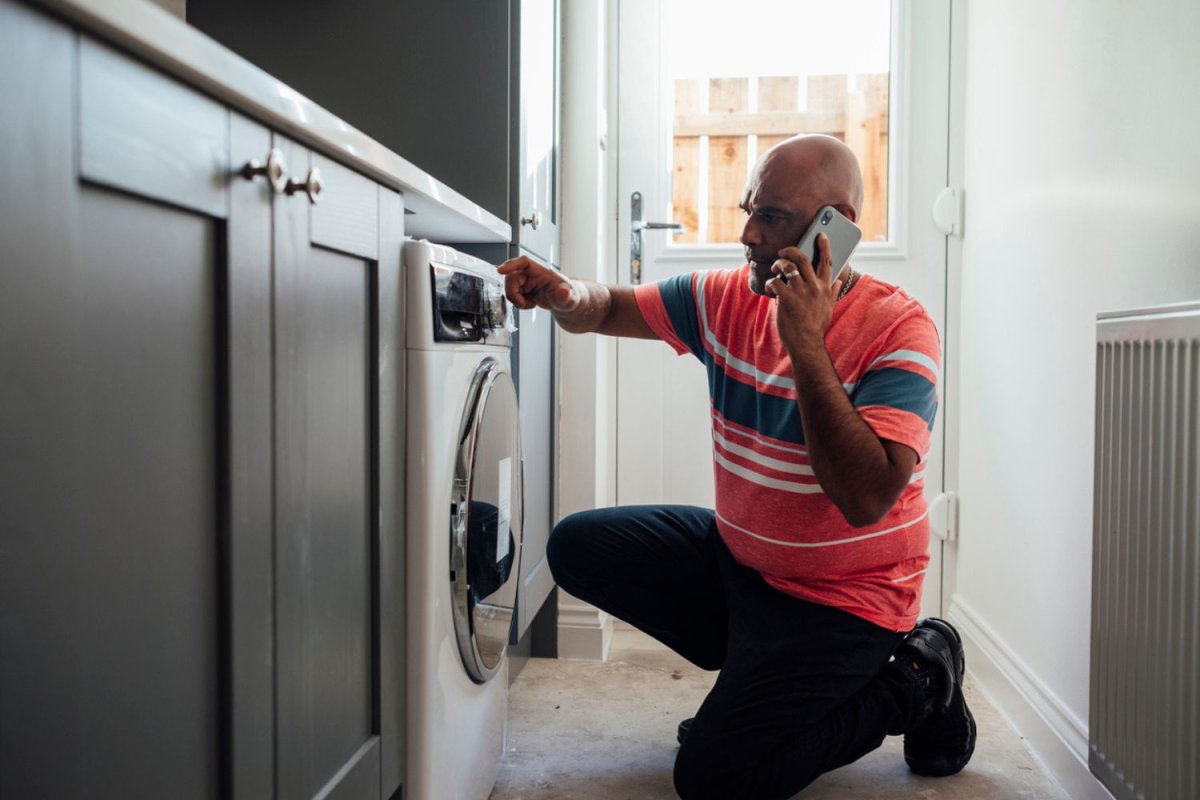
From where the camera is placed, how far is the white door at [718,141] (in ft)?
8.07

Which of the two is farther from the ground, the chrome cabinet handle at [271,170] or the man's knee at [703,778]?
the chrome cabinet handle at [271,170]

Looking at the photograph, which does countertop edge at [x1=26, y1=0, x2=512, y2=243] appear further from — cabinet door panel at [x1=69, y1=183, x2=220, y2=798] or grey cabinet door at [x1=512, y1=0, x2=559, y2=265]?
grey cabinet door at [x1=512, y1=0, x2=559, y2=265]

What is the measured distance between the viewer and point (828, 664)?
4.96 ft

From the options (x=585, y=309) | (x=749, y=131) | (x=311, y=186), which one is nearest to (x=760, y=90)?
(x=749, y=131)

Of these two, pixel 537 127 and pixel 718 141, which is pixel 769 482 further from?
pixel 718 141

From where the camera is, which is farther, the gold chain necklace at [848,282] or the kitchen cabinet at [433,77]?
the kitchen cabinet at [433,77]


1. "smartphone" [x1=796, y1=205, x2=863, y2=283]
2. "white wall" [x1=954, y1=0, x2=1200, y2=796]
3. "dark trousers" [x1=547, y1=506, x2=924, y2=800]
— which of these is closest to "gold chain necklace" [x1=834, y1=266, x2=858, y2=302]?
"smartphone" [x1=796, y1=205, x2=863, y2=283]

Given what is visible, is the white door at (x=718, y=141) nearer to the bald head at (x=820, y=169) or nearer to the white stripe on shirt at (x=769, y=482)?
the white stripe on shirt at (x=769, y=482)

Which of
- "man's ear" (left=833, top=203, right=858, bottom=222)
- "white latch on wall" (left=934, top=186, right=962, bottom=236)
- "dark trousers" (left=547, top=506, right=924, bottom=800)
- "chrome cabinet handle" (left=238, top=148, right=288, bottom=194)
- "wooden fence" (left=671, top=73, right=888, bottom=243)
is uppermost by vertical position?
"wooden fence" (left=671, top=73, right=888, bottom=243)

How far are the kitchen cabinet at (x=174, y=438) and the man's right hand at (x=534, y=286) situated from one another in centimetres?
41

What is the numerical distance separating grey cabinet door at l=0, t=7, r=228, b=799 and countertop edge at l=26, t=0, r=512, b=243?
1 cm

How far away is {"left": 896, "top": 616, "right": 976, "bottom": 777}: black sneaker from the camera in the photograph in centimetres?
162

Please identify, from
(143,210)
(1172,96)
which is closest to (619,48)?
(1172,96)

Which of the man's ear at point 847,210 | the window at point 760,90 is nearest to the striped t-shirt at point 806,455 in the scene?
the man's ear at point 847,210
